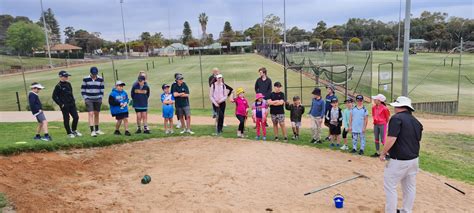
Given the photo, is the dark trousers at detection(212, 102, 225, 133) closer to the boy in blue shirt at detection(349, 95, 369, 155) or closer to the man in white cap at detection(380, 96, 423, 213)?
the boy in blue shirt at detection(349, 95, 369, 155)

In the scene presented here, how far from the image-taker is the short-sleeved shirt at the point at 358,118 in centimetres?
994

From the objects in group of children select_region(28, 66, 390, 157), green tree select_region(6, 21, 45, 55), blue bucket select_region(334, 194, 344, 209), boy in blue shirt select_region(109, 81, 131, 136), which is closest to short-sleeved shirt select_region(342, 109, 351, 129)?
group of children select_region(28, 66, 390, 157)

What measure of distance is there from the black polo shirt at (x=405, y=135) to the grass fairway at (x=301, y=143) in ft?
12.5

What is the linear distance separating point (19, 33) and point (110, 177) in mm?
80263

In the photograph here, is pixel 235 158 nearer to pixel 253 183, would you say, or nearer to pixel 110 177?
pixel 253 183

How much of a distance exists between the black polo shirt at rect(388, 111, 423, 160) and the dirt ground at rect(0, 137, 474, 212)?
1409 mm

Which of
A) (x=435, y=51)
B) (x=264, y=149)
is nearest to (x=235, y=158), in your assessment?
(x=264, y=149)

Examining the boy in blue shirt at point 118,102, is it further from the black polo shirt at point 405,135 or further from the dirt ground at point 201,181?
the black polo shirt at point 405,135

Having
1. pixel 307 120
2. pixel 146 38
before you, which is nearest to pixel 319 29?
pixel 146 38

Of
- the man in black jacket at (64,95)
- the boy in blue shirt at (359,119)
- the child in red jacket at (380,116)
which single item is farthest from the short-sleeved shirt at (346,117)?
the man in black jacket at (64,95)

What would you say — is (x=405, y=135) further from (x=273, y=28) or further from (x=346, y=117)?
(x=273, y=28)

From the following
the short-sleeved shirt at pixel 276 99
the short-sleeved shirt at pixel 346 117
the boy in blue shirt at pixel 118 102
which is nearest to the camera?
the short-sleeved shirt at pixel 346 117

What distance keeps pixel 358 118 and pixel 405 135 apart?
4.07 metres

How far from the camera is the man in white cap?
5.98 m
